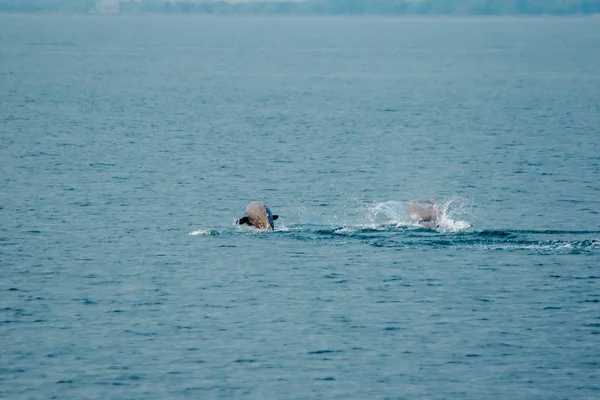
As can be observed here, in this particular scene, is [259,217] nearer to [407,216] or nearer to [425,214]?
[407,216]

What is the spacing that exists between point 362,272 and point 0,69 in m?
133

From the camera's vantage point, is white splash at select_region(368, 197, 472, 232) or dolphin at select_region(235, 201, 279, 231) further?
white splash at select_region(368, 197, 472, 232)

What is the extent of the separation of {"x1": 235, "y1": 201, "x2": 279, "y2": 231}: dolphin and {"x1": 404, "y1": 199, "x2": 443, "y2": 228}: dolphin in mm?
5766

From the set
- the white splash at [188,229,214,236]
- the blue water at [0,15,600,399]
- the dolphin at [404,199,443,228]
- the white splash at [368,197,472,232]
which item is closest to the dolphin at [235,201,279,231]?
the blue water at [0,15,600,399]

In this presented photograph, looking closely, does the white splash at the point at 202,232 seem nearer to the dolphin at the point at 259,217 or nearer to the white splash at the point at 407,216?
the dolphin at the point at 259,217

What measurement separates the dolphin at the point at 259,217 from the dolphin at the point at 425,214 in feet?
18.9

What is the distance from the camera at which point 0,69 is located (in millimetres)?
164500

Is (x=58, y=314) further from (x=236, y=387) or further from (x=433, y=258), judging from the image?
(x=433, y=258)

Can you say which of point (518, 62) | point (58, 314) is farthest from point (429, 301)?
point (518, 62)

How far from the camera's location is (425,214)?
4747 cm

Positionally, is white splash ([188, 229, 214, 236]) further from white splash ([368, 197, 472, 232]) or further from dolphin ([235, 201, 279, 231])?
white splash ([368, 197, 472, 232])

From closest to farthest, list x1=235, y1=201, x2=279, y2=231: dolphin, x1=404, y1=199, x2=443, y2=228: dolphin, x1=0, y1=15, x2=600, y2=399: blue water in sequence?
x1=0, y1=15, x2=600, y2=399: blue water
x1=235, y1=201, x2=279, y2=231: dolphin
x1=404, y1=199, x2=443, y2=228: dolphin

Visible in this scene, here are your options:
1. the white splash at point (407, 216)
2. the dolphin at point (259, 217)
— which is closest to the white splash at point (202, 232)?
the dolphin at point (259, 217)

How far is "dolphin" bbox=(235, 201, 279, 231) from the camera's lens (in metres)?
46.9
